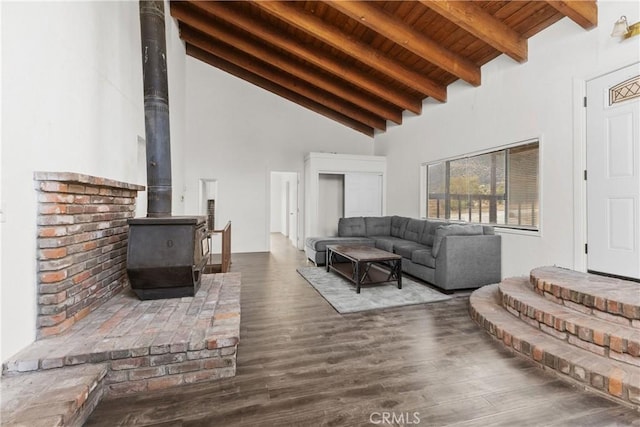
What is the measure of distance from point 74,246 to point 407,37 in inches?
163

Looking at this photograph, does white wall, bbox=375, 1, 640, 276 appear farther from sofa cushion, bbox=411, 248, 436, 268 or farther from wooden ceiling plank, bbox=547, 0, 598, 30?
sofa cushion, bbox=411, 248, 436, 268

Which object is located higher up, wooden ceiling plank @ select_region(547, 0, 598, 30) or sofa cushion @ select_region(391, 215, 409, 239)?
wooden ceiling plank @ select_region(547, 0, 598, 30)

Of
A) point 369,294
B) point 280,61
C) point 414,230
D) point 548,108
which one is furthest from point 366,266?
point 280,61

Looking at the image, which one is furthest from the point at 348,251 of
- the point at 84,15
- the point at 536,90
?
the point at 84,15

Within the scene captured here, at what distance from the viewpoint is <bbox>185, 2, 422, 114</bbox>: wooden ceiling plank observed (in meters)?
4.25

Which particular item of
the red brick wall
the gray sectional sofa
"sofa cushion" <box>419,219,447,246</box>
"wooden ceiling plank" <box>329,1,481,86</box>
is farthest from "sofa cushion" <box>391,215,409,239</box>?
the red brick wall

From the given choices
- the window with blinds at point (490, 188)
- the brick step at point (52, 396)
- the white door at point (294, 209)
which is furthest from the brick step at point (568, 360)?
the white door at point (294, 209)

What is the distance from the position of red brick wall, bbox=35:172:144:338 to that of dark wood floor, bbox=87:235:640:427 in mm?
720

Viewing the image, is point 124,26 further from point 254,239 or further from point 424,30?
point 254,239

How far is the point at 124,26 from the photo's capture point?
278cm

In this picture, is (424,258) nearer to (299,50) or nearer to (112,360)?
(112,360)

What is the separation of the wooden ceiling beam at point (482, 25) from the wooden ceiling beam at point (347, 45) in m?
1.28

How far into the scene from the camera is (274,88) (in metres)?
6.76

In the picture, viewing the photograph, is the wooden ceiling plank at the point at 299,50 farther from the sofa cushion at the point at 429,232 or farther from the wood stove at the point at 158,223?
the sofa cushion at the point at 429,232
